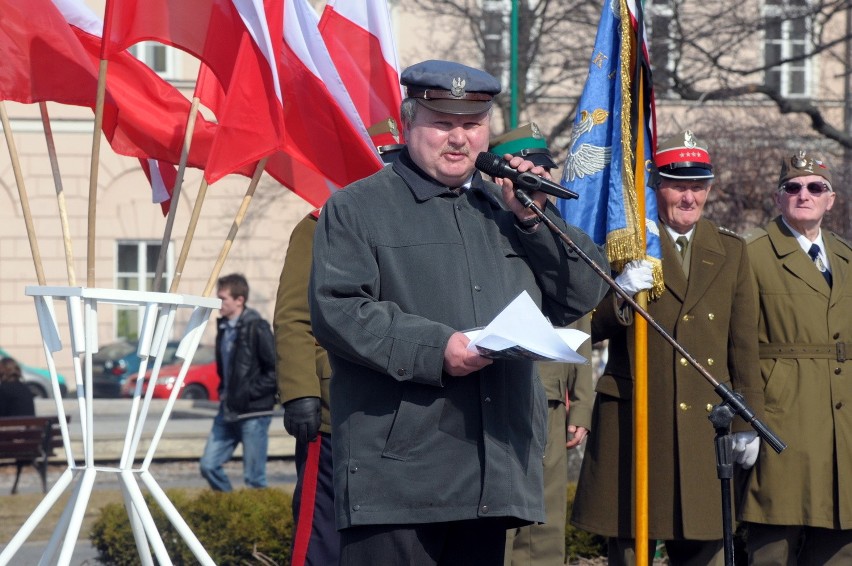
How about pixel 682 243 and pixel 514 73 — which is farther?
pixel 514 73

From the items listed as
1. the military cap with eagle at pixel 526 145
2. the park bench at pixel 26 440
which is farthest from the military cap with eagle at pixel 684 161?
the park bench at pixel 26 440

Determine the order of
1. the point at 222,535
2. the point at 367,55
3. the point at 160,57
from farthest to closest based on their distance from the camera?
the point at 160,57 < the point at 222,535 < the point at 367,55

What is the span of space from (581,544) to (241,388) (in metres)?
4.15

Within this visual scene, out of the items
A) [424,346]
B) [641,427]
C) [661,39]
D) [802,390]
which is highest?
[661,39]

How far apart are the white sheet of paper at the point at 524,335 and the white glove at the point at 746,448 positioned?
266 centimetres

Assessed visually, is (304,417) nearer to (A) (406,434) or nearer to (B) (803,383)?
(A) (406,434)

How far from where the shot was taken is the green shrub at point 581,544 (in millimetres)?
8000

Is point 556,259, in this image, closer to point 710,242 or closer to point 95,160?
point 95,160

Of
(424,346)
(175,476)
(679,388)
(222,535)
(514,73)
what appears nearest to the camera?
(424,346)

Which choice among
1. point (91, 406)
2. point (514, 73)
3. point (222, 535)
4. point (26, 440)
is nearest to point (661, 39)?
point (514, 73)

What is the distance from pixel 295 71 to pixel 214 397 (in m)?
19.0

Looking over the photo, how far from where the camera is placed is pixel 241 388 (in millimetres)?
11438

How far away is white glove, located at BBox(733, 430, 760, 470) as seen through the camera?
20.0 ft

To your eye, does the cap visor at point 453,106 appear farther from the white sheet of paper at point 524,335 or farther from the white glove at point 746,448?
the white glove at point 746,448
